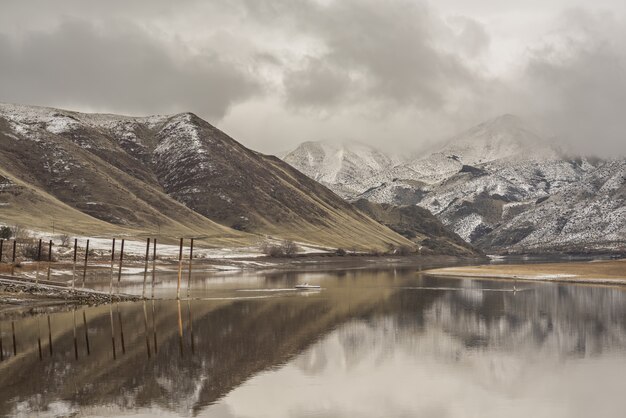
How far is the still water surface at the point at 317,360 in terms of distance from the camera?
1709 inches

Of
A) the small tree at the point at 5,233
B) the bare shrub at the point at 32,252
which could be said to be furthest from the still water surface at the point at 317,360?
the small tree at the point at 5,233

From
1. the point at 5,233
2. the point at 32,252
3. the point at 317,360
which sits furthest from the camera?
the point at 5,233

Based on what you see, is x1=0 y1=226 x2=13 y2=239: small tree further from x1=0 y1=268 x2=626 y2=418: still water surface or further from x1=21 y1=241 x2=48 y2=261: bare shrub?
x1=0 y1=268 x2=626 y2=418: still water surface

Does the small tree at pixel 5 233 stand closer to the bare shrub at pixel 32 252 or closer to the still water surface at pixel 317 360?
the bare shrub at pixel 32 252

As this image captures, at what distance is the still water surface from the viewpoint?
142 ft

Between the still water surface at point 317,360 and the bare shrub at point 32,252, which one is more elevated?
the bare shrub at point 32,252

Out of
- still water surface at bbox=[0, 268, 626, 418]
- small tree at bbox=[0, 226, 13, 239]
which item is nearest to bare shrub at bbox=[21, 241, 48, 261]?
small tree at bbox=[0, 226, 13, 239]

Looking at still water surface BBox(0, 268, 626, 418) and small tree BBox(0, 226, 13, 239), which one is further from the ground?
small tree BBox(0, 226, 13, 239)

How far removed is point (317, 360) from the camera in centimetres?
5931

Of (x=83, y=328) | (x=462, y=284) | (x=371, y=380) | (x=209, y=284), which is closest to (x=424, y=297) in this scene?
(x=462, y=284)

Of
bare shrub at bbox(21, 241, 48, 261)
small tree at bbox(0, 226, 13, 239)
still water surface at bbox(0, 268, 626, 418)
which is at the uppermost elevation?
small tree at bbox(0, 226, 13, 239)

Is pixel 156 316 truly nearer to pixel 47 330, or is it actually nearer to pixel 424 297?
pixel 47 330

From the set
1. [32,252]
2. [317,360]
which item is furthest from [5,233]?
[317,360]

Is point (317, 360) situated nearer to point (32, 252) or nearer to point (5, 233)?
point (32, 252)
